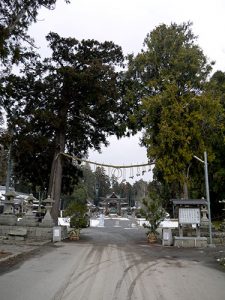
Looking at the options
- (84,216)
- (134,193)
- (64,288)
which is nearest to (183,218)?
(84,216)

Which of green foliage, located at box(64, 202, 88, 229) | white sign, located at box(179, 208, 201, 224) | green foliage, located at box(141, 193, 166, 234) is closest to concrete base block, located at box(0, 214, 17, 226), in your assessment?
green foliage, located at box(64, 202, 88, 229)

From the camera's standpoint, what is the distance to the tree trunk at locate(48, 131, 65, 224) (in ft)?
89.6

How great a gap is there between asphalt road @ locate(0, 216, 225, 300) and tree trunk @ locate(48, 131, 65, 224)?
11.7 m

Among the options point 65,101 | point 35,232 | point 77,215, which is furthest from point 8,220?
point 65,101

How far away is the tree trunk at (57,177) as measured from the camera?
27.3 m

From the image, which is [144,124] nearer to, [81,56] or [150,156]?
[150,156]

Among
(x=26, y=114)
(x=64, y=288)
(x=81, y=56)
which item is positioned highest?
(x=81, y=56)

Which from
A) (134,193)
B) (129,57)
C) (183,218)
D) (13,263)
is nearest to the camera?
(13,263)

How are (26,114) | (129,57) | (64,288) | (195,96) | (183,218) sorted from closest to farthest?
(64,288)
(183,218)
(26,114)
(195,96)
(129,57)

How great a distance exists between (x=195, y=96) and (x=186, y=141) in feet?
13.0

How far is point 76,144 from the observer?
3116 centimetres

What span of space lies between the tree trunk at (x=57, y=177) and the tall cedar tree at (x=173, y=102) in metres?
5.87

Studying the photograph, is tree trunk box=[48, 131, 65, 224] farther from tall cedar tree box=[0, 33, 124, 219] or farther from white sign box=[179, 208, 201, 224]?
white sign box=[179, 208, 201, 224]

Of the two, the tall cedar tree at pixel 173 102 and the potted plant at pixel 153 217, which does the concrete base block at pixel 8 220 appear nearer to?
the potted plant at pixel 153 217
